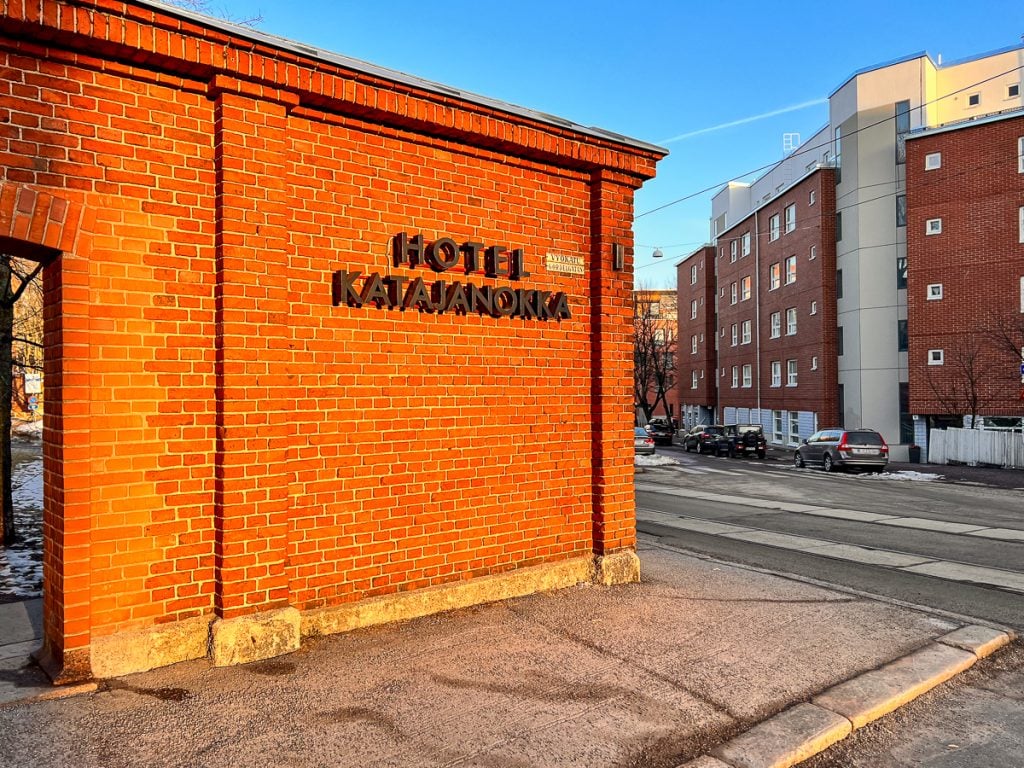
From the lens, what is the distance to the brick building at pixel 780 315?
34.8 metres

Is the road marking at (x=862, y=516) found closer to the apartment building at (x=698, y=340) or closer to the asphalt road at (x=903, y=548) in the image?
the asphalt road at (x=903, y=548)

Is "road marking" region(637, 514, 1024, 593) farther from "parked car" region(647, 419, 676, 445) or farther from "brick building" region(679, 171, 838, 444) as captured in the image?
"parked car" region(647, 419, 676, 445)

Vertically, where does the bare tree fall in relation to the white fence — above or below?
above

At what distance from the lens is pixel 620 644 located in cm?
530

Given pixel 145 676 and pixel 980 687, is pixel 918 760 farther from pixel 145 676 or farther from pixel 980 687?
pixel 145 676

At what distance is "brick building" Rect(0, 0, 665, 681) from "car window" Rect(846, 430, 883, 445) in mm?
20144

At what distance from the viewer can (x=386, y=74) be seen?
5.45 meters

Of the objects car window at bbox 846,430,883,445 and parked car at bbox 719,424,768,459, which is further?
parked car at bbox 719,424,768,459

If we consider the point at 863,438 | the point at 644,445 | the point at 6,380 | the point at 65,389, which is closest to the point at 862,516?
the point at 863,438

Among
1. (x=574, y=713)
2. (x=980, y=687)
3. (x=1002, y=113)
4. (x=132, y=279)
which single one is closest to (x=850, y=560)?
(x=980, y=687)

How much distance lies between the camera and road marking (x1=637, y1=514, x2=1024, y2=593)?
7918 mm

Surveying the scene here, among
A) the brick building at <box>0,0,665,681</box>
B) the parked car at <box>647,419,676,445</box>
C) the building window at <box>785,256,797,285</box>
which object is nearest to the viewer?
the brick building at <box>0,0,665,681</box>

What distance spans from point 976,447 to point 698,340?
29.8 meters

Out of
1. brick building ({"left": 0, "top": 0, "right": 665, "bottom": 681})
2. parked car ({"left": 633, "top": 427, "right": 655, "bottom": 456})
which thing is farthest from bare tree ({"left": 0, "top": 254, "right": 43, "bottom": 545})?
parked car ({"left": 633, "top": 427, "right": 655, "bottom": 456})
